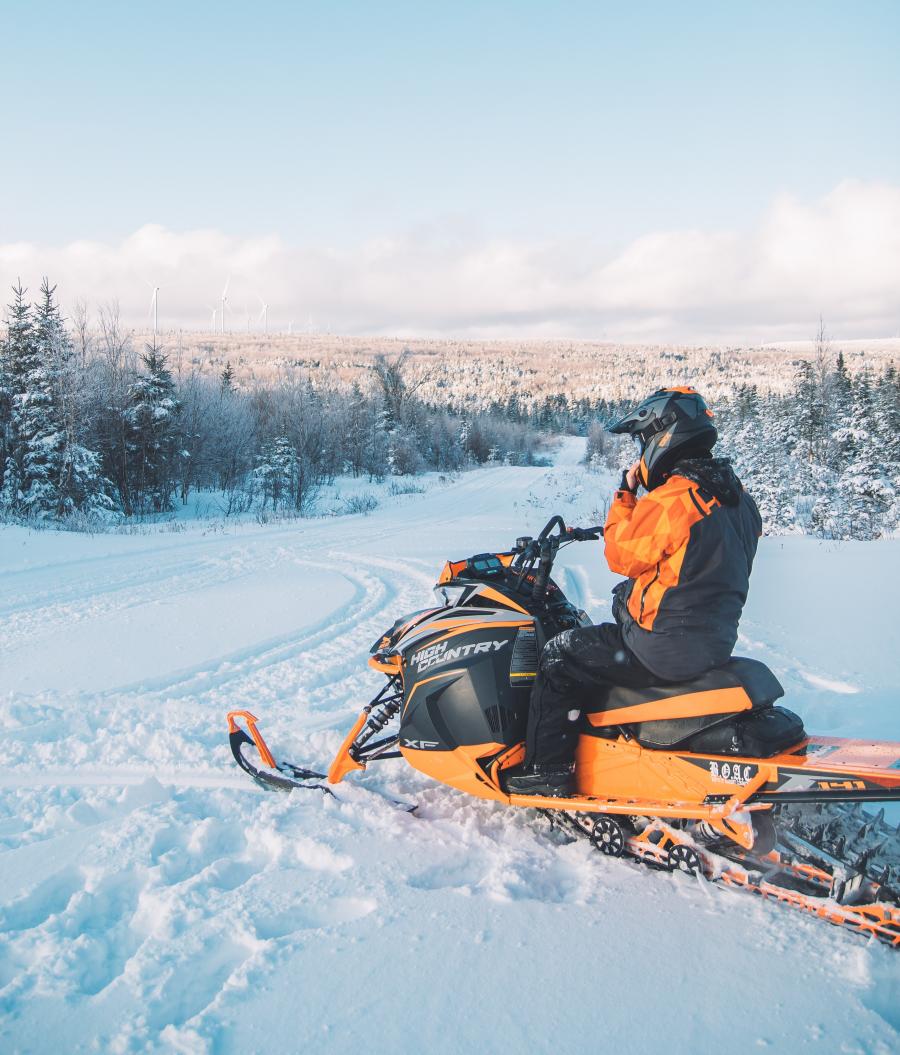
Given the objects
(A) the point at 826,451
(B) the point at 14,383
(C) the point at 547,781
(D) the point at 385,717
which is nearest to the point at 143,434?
(B) the point at 14,383

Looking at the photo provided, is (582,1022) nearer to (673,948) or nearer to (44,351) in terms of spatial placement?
(673,948)

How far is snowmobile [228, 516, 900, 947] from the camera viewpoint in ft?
8.07

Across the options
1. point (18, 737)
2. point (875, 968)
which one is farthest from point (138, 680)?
point (875, 968)

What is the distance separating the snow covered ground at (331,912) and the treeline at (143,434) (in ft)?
55.1

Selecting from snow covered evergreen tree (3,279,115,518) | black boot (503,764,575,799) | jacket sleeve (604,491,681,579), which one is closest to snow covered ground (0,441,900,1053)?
black boot (503,764,575,799)

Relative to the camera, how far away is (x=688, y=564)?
8.46 feet

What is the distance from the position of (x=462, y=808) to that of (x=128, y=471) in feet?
91.3

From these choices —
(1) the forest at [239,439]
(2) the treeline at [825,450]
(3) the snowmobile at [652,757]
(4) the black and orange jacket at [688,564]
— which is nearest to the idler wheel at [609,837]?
(3) the snowmobile at [652,757]

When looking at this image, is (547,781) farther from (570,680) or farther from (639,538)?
(639,538)

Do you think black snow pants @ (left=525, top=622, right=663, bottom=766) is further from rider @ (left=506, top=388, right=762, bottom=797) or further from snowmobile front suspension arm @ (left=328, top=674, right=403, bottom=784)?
snowmobile front suspension arm @ (left=328, top=674, right=403, bottom=784)

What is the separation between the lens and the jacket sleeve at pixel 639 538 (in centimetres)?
260

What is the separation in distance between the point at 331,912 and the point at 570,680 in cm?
127

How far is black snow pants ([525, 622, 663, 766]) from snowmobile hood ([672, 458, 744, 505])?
2.21ft

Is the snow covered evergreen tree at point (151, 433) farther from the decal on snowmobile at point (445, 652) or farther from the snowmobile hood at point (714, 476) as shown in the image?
the snowmobile hood at point (714, 476)
